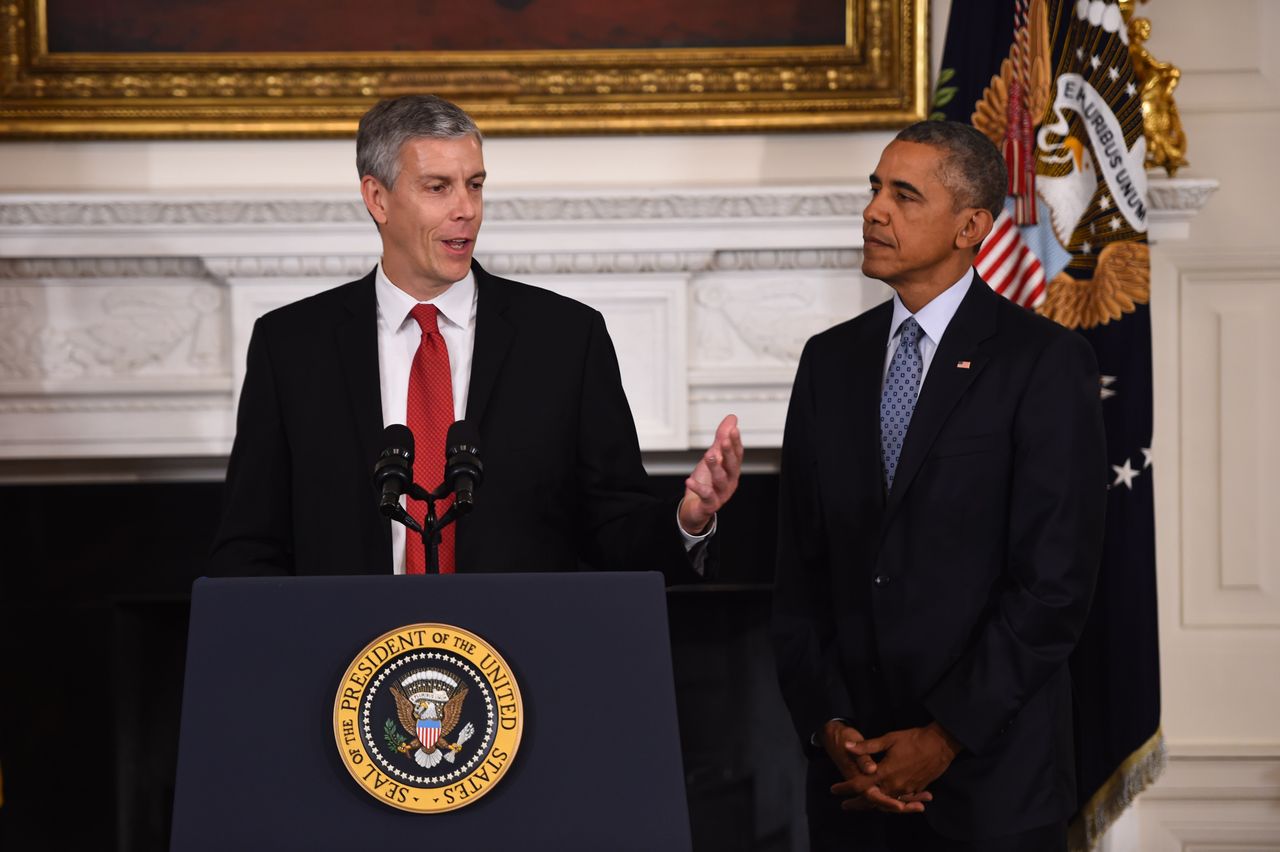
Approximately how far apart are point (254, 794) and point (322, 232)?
215 cm

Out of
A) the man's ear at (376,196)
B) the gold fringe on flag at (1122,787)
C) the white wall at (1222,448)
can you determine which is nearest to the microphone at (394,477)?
the man's ear at (376,196)

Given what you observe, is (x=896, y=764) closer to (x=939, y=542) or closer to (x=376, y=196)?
(x=939, y=542)

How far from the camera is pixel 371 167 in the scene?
6.70 ft

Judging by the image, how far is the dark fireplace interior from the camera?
137 inches

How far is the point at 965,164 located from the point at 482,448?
988mm

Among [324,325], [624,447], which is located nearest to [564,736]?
[624,447]

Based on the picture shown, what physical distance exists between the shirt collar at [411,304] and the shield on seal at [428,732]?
0.85 m

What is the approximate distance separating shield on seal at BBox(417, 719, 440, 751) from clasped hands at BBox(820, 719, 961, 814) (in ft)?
Result: 3.24

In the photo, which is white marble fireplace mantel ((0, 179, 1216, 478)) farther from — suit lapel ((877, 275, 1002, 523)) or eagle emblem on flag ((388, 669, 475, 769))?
eagle emblem on flag ((388, 669, 475, 769))

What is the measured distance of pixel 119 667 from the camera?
349 cm

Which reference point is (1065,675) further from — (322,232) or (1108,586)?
(322,232)

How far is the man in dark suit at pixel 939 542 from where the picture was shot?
2074mm

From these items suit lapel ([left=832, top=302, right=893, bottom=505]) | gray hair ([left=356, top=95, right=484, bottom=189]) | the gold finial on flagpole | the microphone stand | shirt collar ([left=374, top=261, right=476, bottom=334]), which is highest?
the gold finial on flagpole

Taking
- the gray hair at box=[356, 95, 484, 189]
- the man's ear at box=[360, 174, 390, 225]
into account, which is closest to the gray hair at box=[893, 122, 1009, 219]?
the gray hair at box=[356, 95, 484, 189]
